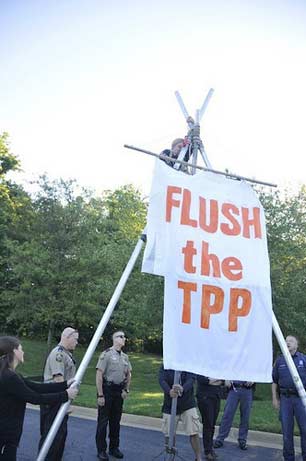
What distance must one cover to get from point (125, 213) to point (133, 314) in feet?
52.7

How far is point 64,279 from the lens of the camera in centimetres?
1650

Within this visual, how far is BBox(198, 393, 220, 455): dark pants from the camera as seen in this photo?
642 cm

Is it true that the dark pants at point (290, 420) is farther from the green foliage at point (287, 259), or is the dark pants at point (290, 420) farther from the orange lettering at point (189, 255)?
the green foliage at point (287, 259)

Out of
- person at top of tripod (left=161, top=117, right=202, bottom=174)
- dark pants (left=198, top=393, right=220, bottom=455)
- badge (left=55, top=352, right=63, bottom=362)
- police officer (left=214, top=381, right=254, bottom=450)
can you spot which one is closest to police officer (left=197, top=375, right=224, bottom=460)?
dark pants (left=198, top=393, right=220, bottom=455)

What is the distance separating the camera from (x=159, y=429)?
839 centimetres

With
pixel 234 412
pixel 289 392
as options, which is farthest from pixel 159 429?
pixel 289 392

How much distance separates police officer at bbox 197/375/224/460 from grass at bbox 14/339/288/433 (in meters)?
2.35

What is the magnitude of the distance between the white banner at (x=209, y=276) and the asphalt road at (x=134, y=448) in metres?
2.95

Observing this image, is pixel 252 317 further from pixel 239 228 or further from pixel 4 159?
pixel 4 159

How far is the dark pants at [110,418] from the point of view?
6379 mm

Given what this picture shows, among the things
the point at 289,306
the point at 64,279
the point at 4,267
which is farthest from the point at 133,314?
the point at 4,267

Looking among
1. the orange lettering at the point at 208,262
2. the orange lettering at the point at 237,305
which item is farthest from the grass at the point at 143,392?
the orange lettering at the point at 208,262

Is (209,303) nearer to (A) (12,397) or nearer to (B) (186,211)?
(B) (186,211)

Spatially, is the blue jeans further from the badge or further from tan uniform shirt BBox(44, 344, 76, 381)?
the badge
